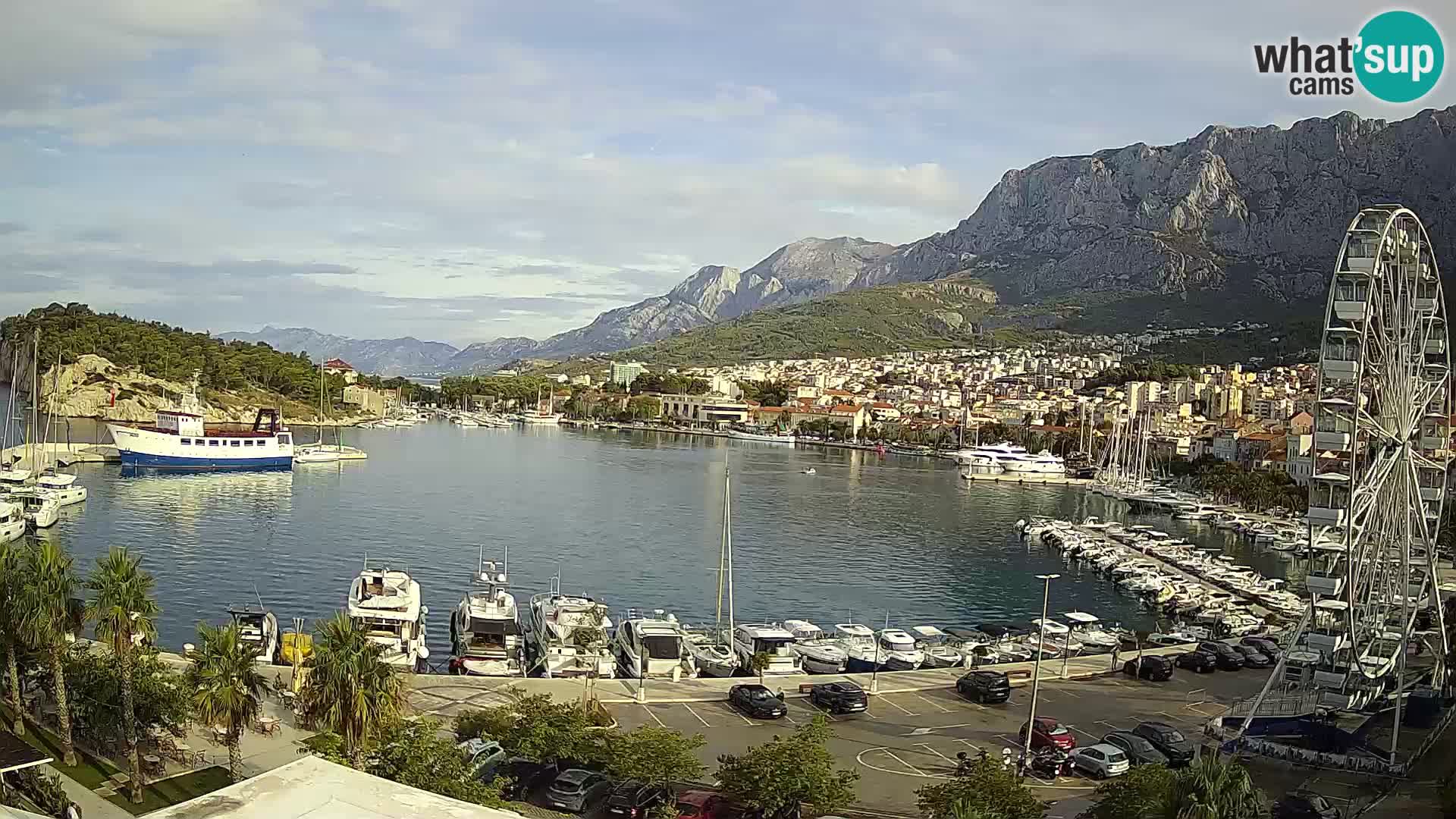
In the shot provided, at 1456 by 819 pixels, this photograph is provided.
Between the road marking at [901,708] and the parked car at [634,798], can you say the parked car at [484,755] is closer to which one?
the parked car at [634,798]

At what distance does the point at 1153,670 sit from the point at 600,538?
94.0 ft

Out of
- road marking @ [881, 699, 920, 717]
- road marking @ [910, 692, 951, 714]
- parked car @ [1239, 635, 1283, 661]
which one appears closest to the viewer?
road marking @ [881, 699, 920, 717]

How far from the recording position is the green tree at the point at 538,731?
15.8 m

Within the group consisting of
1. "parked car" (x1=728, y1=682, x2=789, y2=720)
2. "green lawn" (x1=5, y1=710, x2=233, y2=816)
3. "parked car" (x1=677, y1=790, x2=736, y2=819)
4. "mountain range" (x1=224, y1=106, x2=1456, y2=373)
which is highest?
"mountain range" (x1=224, y1=106, x2=1456, y2=373)

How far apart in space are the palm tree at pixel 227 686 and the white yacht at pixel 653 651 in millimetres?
9019

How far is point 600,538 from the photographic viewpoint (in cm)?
4906

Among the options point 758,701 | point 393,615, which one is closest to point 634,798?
point 758,701

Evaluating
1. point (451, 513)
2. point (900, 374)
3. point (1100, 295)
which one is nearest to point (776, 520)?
point (451, 513)

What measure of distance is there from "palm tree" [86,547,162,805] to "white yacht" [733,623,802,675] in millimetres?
13831

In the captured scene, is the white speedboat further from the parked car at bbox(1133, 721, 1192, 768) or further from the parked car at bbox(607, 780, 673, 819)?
the parked car at bbox(607, 780, 673, 819)

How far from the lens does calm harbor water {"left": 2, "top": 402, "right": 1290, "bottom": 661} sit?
119 ft

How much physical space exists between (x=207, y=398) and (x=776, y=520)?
6769 centimetres

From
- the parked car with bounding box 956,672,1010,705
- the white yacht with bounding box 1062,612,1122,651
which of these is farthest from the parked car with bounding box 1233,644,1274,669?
the parked car with bounding box 956,672,1010,705

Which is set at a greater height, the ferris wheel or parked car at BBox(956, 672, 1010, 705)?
the ferris wheel
